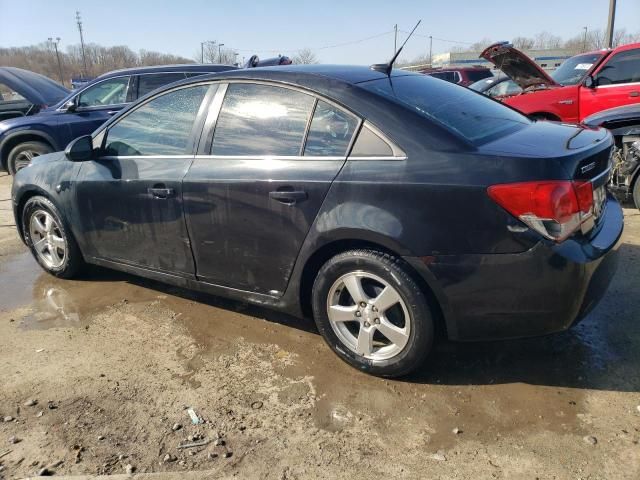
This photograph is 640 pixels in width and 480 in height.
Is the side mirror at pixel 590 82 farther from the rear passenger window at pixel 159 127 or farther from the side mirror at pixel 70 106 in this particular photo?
the side mirror at pixel 70 106

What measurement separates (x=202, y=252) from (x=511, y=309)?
6.35ft

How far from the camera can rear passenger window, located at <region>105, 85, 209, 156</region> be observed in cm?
348

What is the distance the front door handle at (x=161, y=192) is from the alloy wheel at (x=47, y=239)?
1.32 m

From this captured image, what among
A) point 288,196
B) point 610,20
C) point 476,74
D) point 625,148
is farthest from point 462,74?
point 288,196

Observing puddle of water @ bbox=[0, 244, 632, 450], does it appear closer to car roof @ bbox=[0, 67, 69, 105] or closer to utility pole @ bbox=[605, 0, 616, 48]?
car roof @ bbox=[0, 67, 69, 105]

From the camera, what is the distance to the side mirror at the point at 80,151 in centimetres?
385

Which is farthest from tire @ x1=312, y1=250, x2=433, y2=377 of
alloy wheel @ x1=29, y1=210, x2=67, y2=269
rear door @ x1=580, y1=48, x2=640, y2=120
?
rear door @ x1=580, y1=48, x2=640, y2=120

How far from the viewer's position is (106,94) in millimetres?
8672

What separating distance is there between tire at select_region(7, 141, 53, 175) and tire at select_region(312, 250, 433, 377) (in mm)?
7875

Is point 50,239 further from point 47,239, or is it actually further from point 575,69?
point 575,69

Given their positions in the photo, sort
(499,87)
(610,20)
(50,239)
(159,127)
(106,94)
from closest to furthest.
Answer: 1. (159,127)
2. (50,239)
3. (106,94)
4. (499,87)
5. (610,20)

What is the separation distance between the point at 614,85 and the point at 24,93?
10.3 m

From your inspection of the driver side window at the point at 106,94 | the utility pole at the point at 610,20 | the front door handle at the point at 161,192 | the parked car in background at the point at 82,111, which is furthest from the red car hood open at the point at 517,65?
the utility pole at the point at 610,20

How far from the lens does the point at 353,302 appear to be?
2938 millimetres
